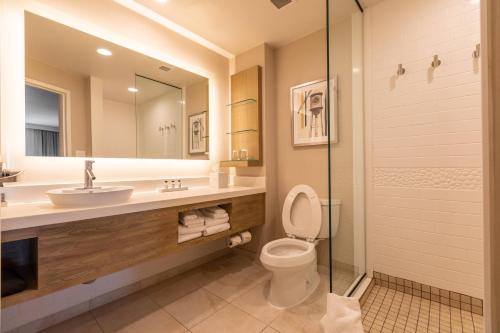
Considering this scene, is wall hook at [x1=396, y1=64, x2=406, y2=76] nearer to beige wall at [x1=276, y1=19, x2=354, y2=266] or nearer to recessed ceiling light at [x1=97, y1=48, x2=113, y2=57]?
beige wall at [x1=276, y1=19, x2=354, y2=266]

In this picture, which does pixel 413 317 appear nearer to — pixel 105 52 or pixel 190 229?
pixel 190 229

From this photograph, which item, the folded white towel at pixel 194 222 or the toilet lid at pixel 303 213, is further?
the toilet lid at pixel 303 213

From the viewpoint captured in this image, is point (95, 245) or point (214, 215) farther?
point (214, 215)

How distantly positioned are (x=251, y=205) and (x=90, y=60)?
5.81 feet

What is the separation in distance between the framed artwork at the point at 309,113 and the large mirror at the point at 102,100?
3.31ft

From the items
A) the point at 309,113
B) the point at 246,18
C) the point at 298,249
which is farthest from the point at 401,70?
the point at 298,249

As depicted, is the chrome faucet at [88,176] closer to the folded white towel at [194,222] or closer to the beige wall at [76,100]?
the beige wall at [76,100]

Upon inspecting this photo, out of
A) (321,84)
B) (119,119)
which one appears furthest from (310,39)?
(119,119)

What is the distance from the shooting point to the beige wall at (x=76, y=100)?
5.08ft

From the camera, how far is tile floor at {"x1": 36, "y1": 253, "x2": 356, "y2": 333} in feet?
4.80

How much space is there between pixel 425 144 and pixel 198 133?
6.59 feet

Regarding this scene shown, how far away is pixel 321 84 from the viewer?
214 cm

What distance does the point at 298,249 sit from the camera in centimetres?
190

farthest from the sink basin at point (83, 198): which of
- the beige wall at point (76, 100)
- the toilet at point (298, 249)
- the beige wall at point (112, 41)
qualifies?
the toilet at point (298, 249)
